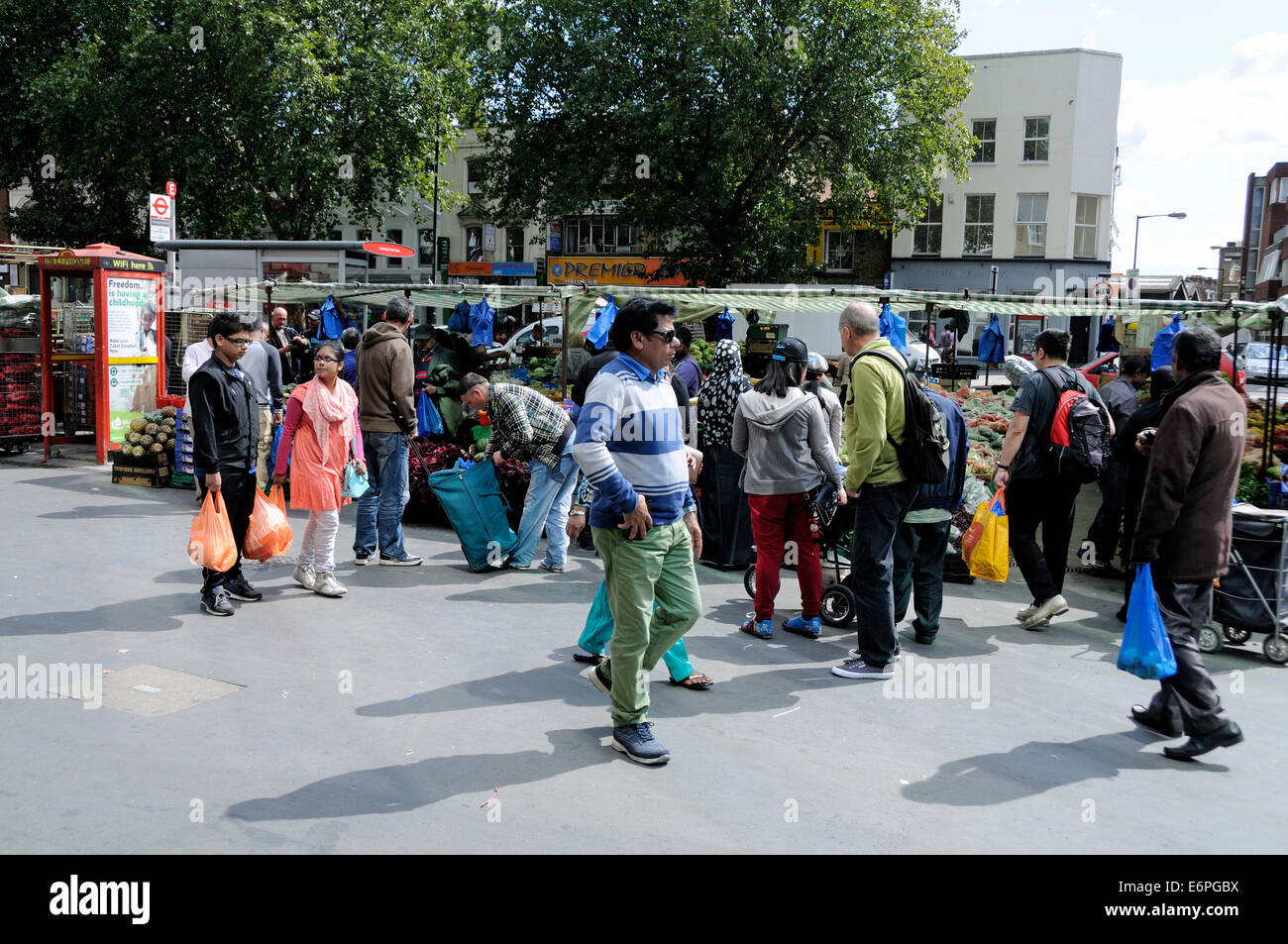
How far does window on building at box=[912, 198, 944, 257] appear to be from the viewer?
134ft

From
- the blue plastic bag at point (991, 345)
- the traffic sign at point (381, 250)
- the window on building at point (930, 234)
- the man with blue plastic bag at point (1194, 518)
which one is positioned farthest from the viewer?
the window on building at point (930, 234)

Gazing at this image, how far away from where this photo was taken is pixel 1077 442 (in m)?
6.82

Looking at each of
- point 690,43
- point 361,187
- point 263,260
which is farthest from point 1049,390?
point 361,187

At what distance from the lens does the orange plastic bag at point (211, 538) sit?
651cm

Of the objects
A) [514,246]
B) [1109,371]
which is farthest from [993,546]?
[514,246]

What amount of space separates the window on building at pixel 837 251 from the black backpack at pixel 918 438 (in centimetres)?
3717

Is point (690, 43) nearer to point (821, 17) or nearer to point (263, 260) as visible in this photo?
point (821, 17)

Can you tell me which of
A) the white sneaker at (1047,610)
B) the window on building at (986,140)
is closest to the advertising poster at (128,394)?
the white sneaker at (1047,610)

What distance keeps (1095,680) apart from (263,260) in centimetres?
1747

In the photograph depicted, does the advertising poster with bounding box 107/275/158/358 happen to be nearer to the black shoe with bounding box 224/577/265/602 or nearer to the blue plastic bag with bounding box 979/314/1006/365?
the black shoe with bounding box 224/577/265/602

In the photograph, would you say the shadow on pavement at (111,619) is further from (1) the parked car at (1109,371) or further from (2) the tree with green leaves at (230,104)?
(2) the tree with green leaves at (230,104)

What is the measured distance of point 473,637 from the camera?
6.36m

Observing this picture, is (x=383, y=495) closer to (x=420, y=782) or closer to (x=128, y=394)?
(x=420, y=782)

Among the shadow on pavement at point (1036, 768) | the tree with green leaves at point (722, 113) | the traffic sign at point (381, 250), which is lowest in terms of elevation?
the shadow on pavement at point (1036, 768)
